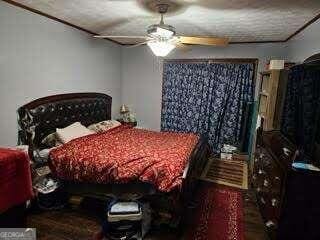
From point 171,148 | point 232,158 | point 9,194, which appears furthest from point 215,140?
point 9,194

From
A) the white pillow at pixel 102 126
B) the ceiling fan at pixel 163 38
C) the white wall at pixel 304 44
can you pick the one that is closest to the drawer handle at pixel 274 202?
the ceiling fan at pixel 163 38

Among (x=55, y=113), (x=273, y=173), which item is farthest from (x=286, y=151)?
(x=55, y=113)

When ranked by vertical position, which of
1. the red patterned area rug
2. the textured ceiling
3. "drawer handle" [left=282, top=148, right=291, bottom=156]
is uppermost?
the textured ceiling

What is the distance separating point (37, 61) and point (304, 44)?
12.2 feet

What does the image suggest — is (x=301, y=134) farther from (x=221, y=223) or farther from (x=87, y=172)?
(x=87, y=172)

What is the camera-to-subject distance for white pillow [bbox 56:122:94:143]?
3.22 m

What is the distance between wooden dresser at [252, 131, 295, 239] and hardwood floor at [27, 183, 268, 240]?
7.1 inches

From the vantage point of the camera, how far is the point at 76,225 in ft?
8.26

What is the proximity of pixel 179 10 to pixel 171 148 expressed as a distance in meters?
1.69

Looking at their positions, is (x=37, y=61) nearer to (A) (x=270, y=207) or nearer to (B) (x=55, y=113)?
(B) (x=55, y=113)

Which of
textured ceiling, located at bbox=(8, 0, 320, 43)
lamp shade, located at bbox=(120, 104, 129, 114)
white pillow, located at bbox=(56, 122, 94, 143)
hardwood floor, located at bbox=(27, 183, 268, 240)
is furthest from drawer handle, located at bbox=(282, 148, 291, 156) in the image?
lamp shade, located at bbox=(120, 104, 129, 114)

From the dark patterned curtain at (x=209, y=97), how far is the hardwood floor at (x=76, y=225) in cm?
220

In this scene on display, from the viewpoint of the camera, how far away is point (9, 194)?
1.84 meters

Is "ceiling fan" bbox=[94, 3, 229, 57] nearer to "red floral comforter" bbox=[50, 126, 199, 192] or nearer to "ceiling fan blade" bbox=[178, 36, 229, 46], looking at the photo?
"ceiling fan blade" bbox=[178, 36, 229, 46]
